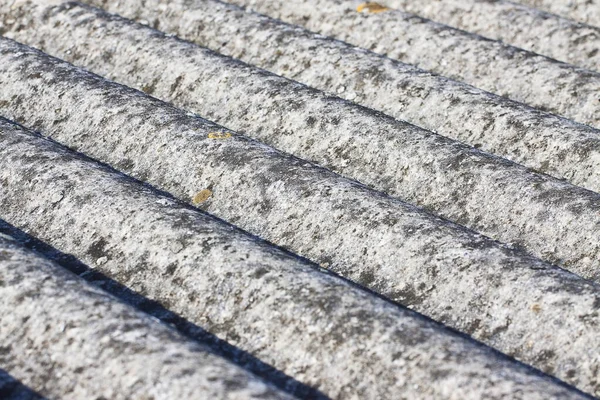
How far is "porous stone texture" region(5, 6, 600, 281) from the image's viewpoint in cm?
275

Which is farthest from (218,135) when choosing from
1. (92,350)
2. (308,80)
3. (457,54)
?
(457,54)

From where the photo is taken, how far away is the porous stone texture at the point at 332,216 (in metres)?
2.31

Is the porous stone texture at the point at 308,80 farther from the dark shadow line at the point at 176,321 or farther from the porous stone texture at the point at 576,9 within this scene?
the porous stone texture at the point at 576,9

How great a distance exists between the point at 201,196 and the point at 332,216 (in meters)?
0.50

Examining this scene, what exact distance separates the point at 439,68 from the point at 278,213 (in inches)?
65.4

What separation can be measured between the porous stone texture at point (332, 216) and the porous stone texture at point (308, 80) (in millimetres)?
282

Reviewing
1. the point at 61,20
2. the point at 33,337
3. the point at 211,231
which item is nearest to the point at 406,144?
the point at 211,231

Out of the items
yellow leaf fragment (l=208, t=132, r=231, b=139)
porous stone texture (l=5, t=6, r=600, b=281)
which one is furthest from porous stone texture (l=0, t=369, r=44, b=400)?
yellow leaf fragment (l=208, t=132, r=231, b=139)

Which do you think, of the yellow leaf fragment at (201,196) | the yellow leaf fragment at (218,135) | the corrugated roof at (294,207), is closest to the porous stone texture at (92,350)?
the corrugated roof at (294,207)

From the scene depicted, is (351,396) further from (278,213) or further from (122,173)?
(122,173)

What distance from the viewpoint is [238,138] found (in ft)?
10.1

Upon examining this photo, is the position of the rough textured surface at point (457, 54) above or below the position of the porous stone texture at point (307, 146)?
above

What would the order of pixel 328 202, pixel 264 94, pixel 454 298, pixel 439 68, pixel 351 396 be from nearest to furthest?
pixel 351 396
pixel 454 298
pixel 328 202
pixel 264 94
pixel 439 68

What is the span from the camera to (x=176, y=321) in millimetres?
2336
